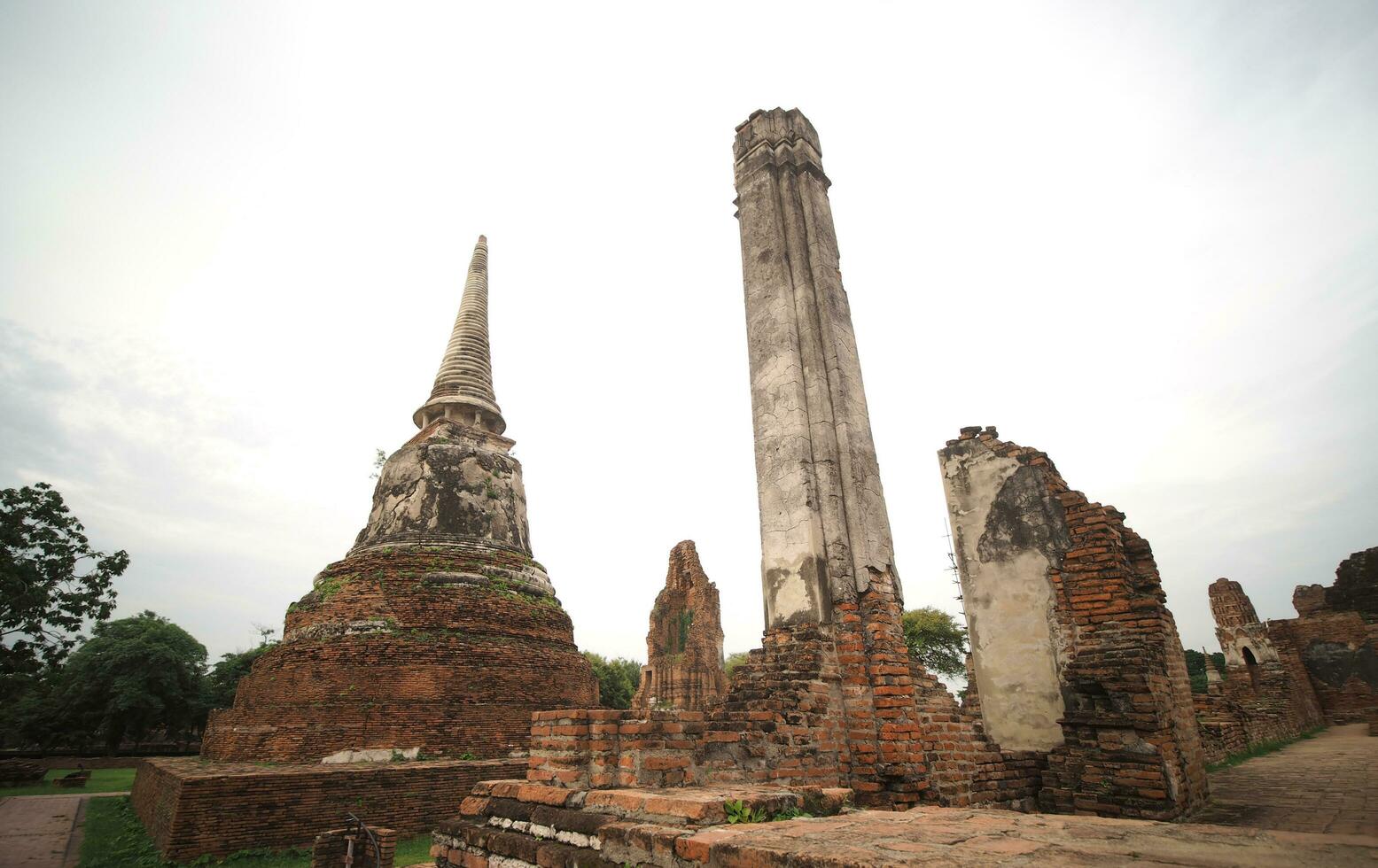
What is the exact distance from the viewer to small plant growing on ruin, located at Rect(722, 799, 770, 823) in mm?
2496

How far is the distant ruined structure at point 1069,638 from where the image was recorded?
5.67m

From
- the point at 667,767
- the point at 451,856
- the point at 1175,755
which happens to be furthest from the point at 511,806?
the point at 1175,755

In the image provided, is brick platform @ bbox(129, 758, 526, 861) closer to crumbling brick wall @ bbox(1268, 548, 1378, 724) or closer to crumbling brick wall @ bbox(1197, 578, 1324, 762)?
crumbling brick wall @ bbox(1197, 578, 1324, 762)

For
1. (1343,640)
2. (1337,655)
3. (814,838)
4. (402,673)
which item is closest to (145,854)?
(402,673)

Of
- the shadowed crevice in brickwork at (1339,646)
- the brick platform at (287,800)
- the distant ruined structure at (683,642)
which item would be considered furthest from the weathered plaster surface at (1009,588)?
the distant ruined structure at (683,642)

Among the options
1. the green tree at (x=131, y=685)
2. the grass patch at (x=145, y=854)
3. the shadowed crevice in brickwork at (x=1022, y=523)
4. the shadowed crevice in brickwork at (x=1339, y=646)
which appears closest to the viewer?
the shadowed crevice in brickwork at (x=1022, y=523)

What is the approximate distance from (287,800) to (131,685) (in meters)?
23.6

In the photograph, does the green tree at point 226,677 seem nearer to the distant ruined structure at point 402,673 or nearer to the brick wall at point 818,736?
the distant ruined structure at point 402,673

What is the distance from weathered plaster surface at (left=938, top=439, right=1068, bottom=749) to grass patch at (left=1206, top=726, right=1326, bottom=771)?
572 cm

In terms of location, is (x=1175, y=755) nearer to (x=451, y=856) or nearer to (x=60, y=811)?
(x=451, y=856)

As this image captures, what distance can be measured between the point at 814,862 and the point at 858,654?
382 centimetres

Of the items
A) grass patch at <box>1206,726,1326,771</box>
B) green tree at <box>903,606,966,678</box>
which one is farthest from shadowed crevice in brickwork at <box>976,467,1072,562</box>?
green tree at <box>903,606,966,678</box>

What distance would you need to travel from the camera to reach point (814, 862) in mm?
1705

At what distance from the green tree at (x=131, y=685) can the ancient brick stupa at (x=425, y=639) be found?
18233mm
